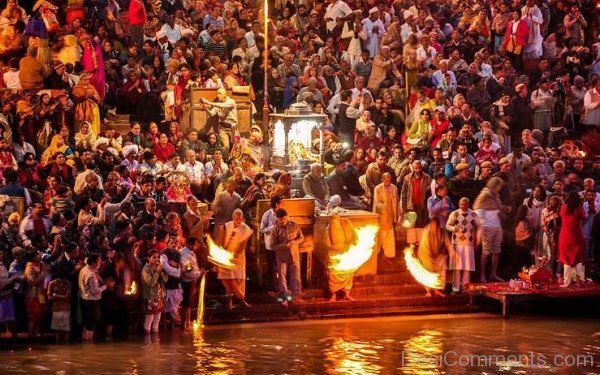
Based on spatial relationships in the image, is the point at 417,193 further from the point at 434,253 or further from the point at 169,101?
the point at 169,101

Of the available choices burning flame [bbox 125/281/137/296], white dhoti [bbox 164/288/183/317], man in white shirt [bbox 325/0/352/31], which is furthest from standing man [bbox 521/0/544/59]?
burning flame [bbox 125/281/137/296]

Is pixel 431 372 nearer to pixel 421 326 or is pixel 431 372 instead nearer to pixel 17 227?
pixel 421 326

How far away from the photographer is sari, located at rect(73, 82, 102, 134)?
91.7ft

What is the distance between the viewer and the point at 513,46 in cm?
3378

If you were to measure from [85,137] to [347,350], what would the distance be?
22.9 feet

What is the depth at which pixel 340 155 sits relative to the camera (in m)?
28.1

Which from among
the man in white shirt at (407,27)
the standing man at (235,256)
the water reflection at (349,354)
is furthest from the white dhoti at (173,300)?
the man in white shirt at (407,27)

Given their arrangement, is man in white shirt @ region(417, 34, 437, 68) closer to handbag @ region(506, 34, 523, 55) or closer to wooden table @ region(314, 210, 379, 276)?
handbag @ region(506, 34, 523, 55)

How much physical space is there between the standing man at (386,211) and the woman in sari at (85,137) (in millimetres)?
4867

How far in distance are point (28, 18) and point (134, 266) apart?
794cm

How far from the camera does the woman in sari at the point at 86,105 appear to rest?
91.7ft

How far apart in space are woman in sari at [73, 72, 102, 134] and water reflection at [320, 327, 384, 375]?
651 cm

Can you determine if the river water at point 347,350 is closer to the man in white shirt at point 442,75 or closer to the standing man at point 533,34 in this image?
the man in white shirt at point 442,75

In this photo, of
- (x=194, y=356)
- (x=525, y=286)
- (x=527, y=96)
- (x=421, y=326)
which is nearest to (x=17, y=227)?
(x=194, y=356)
